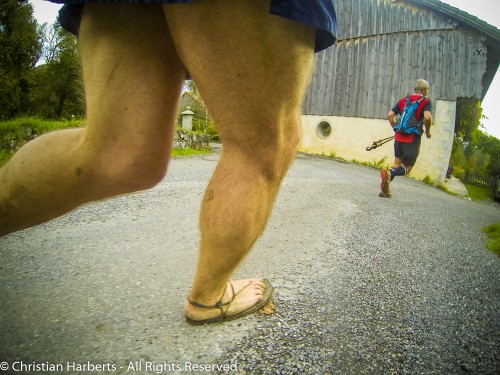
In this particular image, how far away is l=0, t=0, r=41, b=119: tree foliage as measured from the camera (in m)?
6.40

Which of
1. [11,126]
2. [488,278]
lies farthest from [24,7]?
[488,278]

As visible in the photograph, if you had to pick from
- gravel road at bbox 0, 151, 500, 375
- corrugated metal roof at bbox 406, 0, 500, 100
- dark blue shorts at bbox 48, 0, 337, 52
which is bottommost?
gravel road at bbox 0, 151, 500, 375

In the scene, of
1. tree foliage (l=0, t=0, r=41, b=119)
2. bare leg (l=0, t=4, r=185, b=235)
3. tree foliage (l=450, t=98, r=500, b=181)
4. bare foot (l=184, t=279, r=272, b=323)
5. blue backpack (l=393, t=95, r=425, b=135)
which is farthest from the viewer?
tree foliage (l=450, t=98, r=500, b=181)

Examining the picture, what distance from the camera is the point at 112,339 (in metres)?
0.87

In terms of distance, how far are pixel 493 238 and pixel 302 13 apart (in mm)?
3310

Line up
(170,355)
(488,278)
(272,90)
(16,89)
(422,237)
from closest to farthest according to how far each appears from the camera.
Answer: (272,90), (170,355), (488,278), (422,237), (16,89)

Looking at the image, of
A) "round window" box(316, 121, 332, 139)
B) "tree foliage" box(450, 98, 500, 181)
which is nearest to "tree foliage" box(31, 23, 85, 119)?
"round window" box(316, 121, 332, 139)

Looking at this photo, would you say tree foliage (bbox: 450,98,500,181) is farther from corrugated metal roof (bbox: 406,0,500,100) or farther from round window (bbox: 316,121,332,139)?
round window (bbox: 316,121,332,139)

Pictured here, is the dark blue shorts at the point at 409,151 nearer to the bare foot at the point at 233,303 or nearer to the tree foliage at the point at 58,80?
the bare foot at the point at 233,303

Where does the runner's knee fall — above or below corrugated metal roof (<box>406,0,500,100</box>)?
below

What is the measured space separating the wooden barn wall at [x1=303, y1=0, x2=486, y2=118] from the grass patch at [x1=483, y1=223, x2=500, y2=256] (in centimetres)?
712

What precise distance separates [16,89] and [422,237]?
1103cm

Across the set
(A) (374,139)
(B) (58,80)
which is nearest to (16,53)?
(B) (58,80)

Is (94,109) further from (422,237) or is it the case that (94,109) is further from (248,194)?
(422,237)
